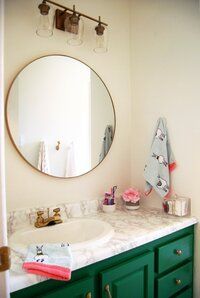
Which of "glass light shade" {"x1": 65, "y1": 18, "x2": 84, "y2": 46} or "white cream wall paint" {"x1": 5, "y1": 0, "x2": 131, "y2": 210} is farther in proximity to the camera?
"glass light shade" {"x1": 65, "y1": 18, "x2": 84, "y2": 46}

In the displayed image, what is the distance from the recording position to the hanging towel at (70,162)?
1.66 metres

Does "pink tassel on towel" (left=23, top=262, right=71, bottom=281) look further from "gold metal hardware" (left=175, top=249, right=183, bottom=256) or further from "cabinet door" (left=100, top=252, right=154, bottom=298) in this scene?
"gold metal hardware" (left=175, top=249, right=183, bottom=256)

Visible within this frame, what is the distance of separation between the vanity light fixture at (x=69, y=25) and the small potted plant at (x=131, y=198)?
3.58 ft

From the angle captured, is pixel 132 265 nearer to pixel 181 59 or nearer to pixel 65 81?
pixel 65 81

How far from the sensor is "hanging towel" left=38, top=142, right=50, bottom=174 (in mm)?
1537

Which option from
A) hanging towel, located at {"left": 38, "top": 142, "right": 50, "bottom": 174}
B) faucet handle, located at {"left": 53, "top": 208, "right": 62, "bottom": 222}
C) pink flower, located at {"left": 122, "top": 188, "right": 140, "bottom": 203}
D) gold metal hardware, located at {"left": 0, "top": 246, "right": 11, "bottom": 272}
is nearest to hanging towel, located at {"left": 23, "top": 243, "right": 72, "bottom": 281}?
gold metal hardware, located at {"left": 0, "top": 246, "right": 11, "bottom": 272}

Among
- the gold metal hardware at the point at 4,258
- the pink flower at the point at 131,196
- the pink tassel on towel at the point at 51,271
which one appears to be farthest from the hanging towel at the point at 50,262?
the pink flower at the point at 131,196

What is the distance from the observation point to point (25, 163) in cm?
150

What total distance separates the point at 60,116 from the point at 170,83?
0.83 metres

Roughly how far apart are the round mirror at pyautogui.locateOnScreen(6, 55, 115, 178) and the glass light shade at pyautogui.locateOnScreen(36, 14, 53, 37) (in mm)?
141

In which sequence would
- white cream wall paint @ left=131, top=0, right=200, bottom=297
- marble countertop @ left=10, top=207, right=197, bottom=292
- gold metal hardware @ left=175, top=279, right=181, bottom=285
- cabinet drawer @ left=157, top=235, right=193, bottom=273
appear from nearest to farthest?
1. marble countertop @ left=10, top=207, right=197, bottom=292
2. cabinet drawer @ left=157, top=235, right=193, bottom=273
3. gold metal hardware @ left=175, top=279, right=181, bottom=285
4. white cream wall paint @ left=131, top=0, right=200, bottom=297

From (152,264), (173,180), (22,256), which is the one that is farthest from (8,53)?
(152,264)

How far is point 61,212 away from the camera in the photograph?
5.32ft

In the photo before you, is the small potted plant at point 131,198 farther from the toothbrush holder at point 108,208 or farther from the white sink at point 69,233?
the white sink at point 69,233
